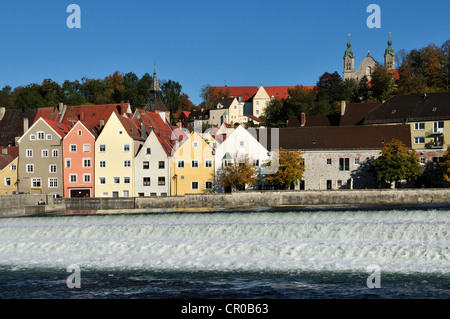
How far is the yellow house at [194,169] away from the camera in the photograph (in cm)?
5959

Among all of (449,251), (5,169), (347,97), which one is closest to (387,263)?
(449,251)

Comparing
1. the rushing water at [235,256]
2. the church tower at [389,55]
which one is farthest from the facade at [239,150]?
the church tower at [389,55]

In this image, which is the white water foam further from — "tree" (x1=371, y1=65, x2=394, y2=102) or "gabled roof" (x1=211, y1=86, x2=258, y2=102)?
"gabled roof" (x1=211, y1=86, x2=258, y2=102)

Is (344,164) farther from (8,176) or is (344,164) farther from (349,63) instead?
(349,63)

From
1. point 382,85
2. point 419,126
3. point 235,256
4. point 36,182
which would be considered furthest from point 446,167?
point 36,182

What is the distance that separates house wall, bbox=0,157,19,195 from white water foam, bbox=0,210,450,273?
2889 centimetres

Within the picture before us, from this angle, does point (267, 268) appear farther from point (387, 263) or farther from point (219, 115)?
point (219, 115)

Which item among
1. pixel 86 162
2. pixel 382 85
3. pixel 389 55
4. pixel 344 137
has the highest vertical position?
pixel 389 55

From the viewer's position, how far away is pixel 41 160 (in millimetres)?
62844

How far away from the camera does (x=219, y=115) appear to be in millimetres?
135500

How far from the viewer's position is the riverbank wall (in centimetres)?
5034

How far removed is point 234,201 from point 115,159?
54.3 ft

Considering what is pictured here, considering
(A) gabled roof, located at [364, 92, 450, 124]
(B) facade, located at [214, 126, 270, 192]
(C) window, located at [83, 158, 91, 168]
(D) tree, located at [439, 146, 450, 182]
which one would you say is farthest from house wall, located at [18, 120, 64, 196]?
(D) tree, located at [439, 146, 450, 182]

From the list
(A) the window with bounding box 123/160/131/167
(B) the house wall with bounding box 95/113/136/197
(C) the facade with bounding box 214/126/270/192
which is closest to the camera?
(C) the facade with bounding box 214/126/270/192
